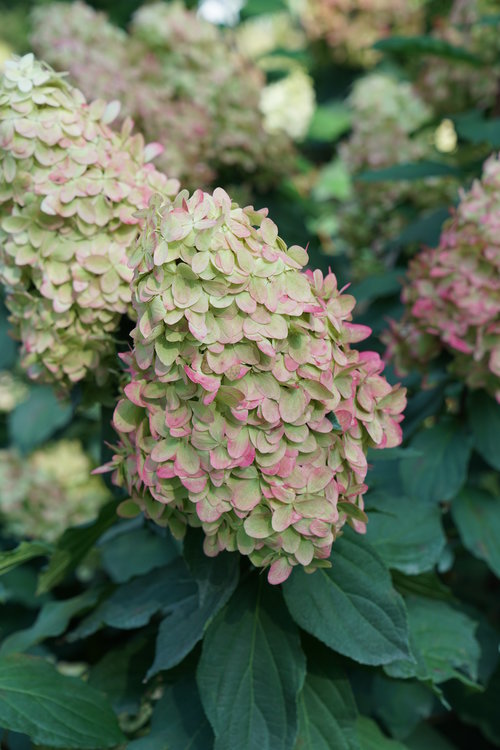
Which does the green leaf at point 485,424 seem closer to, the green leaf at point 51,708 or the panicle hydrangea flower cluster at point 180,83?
the green leaf at point 51,708

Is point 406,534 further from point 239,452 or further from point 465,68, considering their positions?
point 465,68

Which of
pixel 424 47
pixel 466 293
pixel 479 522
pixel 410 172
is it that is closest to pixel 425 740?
pixel 479 522

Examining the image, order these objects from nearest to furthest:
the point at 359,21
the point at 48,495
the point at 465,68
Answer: the point at 465,68 → the point at 48,495 → the point at 359,21

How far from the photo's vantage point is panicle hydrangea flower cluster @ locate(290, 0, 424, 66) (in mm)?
3301

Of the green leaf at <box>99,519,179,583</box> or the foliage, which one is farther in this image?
the green leaf at <box>99,519,179,583</box>

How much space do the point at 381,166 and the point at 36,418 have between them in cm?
106

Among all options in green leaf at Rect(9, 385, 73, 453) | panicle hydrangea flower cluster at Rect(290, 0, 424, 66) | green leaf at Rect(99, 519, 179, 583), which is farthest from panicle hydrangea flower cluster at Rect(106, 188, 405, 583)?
panicle hydrangea flower cluster at Rect(290, 0, 424, 66)

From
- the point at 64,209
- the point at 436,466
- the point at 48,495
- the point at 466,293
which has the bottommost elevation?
the point at 48,495

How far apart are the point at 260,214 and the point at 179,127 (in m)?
1.18

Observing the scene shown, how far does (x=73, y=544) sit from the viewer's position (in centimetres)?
104

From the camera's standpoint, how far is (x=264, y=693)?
0.84 meters

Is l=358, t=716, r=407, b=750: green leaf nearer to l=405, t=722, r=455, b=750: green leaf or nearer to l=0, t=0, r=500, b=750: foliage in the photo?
l=0, t=0, r=500, b=750: foliage

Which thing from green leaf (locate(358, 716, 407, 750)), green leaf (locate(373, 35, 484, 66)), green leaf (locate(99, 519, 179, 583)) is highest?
green leaf (locate(373, 35, 484, 66))

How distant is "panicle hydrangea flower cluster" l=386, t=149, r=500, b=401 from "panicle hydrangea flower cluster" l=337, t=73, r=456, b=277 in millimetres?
750
